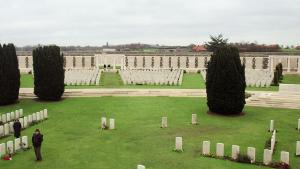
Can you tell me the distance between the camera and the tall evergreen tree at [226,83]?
938 inches

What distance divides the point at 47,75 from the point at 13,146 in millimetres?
14366

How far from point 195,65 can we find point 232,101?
142 ft

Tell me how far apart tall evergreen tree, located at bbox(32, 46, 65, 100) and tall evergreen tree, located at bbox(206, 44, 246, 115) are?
495 inches

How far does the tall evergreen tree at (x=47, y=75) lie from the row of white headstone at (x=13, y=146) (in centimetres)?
1344

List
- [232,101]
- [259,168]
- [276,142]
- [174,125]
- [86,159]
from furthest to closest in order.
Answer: [232,101]
[174,125]
[276,142]
[86,159]
[259,168]

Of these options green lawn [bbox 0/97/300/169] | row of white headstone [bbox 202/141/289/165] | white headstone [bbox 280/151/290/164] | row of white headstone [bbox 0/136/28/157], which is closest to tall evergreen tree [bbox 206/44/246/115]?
green lawn [bbox 0/97/300/169]

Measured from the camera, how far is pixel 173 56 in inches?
2657

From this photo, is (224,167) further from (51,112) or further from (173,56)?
(173,56)

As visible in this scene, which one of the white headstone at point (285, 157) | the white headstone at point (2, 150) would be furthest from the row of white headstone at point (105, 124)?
the white headstone at point (285, 157)

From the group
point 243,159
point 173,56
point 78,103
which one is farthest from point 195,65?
point 243,159

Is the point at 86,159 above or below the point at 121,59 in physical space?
below

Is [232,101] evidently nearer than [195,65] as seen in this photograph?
Yes

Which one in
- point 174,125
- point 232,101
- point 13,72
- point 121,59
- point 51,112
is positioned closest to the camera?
point 174,125

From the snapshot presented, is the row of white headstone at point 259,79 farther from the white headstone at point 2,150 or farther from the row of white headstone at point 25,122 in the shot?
the white headstone at point 2,150
